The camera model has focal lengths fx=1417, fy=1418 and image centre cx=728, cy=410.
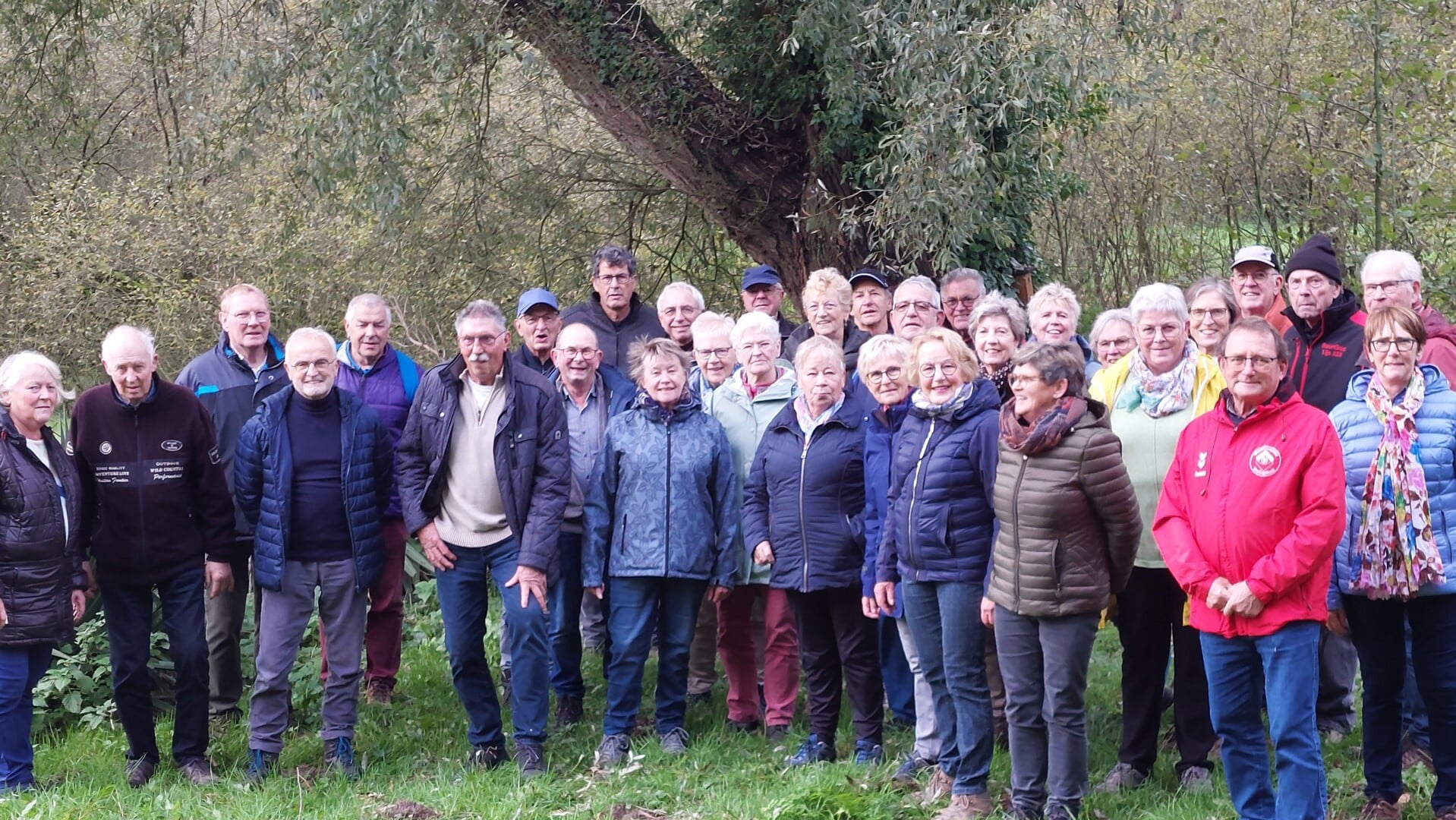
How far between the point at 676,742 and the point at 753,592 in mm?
783

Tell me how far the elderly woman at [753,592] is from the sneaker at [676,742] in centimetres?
32

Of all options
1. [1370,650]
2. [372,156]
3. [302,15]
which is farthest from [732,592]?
[302,15]

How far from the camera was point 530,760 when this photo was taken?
616 cm

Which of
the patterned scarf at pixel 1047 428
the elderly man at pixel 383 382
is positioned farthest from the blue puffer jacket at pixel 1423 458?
the elderly man at pixel 383 382

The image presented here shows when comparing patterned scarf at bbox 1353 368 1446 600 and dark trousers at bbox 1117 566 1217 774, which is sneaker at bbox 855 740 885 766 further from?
patterned scarf at bbox 1353 368 1446 600

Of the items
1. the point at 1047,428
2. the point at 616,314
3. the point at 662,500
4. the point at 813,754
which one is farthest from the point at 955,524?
the point at 616,314

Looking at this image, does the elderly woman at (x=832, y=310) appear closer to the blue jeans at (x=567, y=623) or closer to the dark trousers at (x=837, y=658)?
the dark trousers at (x=837, y=658)

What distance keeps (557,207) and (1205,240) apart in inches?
233

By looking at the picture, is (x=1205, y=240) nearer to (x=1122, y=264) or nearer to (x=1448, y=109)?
(x=1122, y=264)

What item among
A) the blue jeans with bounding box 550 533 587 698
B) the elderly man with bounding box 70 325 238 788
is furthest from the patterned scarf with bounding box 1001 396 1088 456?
the elderly man with bounding box 70 325 238 788

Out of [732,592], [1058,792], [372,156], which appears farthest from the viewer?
[372,156]

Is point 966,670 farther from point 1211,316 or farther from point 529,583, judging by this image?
point 529,583

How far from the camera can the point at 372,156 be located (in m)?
8.68

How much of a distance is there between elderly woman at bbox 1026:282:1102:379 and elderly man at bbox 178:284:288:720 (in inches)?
138
